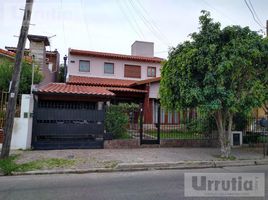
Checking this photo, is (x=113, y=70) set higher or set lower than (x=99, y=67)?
lower

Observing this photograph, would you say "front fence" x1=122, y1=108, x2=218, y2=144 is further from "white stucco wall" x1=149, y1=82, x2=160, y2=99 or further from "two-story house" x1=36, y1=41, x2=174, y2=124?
"white stucco wall" x1=149, y1=82, x2=160, y2=99

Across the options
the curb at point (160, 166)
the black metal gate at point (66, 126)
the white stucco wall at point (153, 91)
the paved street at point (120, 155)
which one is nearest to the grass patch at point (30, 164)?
the curb at point (160, 166)

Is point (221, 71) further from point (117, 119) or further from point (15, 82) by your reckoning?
point (15, 82)

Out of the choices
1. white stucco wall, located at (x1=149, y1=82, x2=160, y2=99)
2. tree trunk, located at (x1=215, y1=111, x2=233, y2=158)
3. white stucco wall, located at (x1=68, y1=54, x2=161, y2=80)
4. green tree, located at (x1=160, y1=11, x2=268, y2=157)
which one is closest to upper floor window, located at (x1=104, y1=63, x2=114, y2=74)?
white stucco wall, located at (x1=68, y1=54, x2=161, y2=80)

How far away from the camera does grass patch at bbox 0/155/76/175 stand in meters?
7.67

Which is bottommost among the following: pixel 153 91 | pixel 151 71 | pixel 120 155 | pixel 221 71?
pixel 120 155

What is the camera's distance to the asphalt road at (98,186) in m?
5.48

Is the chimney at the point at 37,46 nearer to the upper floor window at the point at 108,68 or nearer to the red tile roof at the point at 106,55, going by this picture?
the red tile roof at the point at 106,55

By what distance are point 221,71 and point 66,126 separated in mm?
7029

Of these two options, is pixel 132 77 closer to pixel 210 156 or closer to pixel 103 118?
pixel 103 118

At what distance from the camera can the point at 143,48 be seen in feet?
87.5

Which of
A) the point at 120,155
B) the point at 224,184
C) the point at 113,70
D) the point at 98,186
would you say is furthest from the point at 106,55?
the point at 224,184

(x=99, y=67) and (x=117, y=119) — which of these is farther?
(x=99, y=67)

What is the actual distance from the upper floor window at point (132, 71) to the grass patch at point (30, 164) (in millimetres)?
15386
